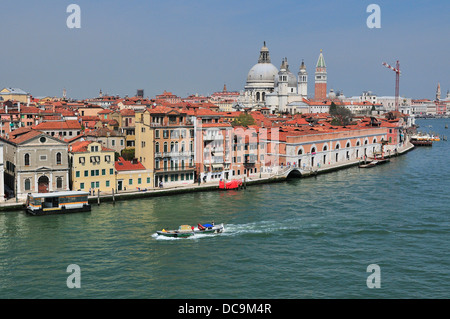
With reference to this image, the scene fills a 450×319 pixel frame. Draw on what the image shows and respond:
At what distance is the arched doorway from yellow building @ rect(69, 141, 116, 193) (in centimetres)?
113

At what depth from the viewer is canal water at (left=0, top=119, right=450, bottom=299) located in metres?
12.9

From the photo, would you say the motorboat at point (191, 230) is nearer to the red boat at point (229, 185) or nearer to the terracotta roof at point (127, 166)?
the terracotta roof at point (127, 166)

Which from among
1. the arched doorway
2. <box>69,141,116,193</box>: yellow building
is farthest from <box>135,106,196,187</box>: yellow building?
the arched doorway

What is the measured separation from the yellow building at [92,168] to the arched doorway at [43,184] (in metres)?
1.13

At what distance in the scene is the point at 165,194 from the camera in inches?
949

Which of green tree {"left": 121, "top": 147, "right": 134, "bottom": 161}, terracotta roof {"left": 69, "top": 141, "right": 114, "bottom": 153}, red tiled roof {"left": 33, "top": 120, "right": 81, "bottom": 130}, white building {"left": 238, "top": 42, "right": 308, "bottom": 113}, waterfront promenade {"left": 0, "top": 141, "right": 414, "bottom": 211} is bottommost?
waterfront promenade {"left": 0, "top": 141, "right": 414, "bottom": 211}

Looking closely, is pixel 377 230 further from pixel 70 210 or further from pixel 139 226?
pixel 70 210

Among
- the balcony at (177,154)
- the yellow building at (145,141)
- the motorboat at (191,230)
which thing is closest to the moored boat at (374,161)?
the balcony at (177,154)

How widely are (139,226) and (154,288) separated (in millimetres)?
5600

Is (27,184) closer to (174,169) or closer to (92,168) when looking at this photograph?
(92,168)

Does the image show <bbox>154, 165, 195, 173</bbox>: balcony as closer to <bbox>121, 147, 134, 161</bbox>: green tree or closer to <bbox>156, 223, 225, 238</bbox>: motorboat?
<bbox>121, 147, 134, 161</bbox>: green tree

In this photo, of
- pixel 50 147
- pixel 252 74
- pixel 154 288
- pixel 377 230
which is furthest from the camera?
pixel 252 74

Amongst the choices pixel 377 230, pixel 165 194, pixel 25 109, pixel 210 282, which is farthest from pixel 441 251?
pixel 25 109

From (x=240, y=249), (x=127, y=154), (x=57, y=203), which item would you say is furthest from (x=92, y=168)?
(x=240, y=249)
